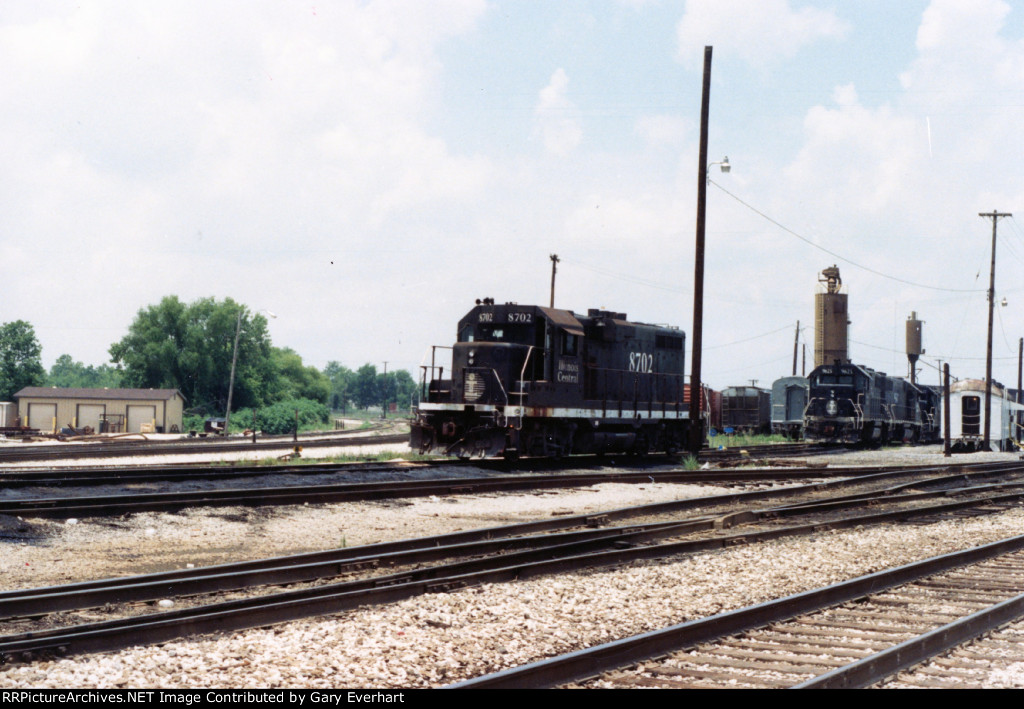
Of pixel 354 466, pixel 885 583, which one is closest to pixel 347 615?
pixel 885 583

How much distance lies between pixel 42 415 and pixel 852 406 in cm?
5301

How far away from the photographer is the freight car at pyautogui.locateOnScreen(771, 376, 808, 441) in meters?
47.7

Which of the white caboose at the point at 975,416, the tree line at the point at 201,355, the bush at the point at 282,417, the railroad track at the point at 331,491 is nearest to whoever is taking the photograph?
the railroad track at the point at 331,491

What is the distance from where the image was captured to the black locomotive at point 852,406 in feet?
132

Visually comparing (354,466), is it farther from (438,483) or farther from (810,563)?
(810,563)

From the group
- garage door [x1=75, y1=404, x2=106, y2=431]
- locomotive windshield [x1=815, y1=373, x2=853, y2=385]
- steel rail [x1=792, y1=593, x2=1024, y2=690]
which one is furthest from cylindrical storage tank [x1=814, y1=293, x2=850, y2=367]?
steel rail [x1=792, y1=593, x2=1024, y2=690]

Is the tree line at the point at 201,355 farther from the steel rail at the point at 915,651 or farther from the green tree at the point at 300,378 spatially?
the steel rail at the point at 915,651

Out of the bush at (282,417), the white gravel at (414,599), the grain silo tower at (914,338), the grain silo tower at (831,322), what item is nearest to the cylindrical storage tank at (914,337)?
the grain silo tower at (914,338)

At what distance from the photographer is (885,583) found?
8.53m

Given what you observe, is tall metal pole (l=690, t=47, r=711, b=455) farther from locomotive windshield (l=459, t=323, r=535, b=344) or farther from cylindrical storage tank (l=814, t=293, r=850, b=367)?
cylindrical storage tank (l=814, t=293, r=850, b=367)

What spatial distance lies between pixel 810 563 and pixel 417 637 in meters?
4.99

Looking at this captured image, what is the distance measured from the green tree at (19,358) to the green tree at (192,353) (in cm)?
1417
